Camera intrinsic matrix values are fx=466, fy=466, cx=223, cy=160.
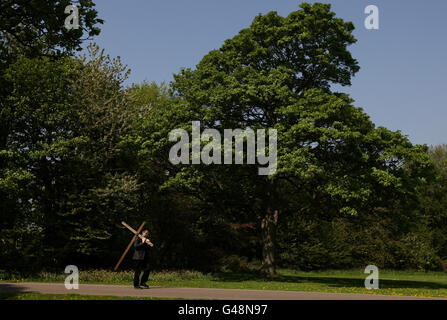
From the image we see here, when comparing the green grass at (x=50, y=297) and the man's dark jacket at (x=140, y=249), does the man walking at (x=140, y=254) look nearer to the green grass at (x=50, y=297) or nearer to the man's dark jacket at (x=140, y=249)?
the man's dark jacket at (x=140, y=249)

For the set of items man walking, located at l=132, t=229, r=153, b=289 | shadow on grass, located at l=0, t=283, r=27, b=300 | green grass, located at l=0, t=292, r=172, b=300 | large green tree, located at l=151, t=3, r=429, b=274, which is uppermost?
large green tree, located at l=151, t=3, r=429, b=274

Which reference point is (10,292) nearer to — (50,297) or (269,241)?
(50,297)

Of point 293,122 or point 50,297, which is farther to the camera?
point 293,122

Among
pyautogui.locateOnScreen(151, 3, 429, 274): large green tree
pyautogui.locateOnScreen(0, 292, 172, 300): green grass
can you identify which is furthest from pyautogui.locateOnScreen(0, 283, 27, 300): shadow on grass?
pyautogui.locateOnScreen(151, 3, 429, 274): large green tree

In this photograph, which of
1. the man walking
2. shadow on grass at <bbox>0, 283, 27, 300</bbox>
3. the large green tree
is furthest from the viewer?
the large green tree

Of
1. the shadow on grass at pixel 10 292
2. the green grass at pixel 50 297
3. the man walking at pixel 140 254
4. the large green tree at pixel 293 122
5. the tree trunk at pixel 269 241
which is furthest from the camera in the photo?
the tree trunk at pixel 269 241

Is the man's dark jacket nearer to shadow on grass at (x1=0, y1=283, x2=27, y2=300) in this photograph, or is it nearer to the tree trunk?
shadow on grass at (x1=0, y1=283, x2=27, y2=300)

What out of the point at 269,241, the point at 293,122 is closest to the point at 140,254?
the point at 293,122

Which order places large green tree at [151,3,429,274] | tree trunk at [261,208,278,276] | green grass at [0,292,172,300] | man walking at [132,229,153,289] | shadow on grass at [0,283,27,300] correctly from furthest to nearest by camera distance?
tree trunk at [261,208,278,276] < large green tree at [151,3,429,274] < man walking at [132,229,153,289] < shadow on grass at [0,283,27,300] < green grass at [0,292,172,300]

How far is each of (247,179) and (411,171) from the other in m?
9.02

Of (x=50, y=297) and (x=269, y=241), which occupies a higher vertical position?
(x=269, y=241)

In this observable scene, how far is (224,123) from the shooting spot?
25703mm

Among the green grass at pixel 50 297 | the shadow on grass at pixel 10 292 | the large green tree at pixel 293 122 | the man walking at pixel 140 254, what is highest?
the large green tree at pixel 293 122

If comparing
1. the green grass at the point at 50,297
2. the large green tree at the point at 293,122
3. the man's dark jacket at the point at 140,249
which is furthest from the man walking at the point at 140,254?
the large green tree at the point at 293,122
